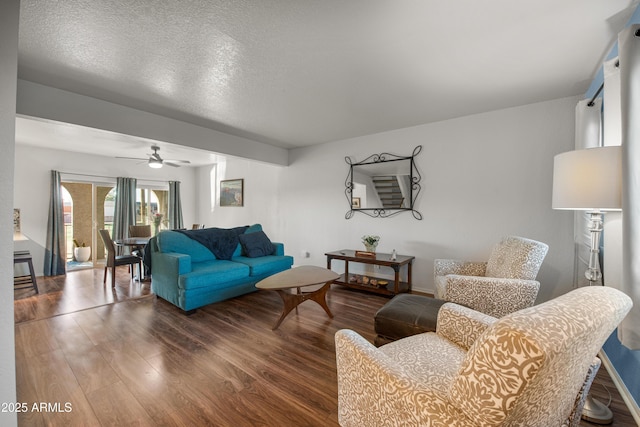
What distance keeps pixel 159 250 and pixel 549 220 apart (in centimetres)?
469

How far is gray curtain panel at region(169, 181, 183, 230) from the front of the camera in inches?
273

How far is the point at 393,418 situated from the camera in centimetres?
103

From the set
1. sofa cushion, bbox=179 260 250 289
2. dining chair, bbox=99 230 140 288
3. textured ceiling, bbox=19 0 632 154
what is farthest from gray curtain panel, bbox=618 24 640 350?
dining chair, bbox=99 230 140 288

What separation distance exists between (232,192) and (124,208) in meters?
2.35

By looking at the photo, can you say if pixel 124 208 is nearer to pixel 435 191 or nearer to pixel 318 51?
pixel 318 51

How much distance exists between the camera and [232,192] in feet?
21.3

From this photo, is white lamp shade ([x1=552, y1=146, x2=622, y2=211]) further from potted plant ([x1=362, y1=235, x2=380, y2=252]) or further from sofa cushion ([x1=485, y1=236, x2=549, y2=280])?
potted plant ([x1=362, y1=235, x2=380, y2=252])

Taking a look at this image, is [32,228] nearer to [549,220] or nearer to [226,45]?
[226,45]

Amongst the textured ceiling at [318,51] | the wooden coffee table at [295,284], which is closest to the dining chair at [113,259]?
the textured ceiling at [318,51]

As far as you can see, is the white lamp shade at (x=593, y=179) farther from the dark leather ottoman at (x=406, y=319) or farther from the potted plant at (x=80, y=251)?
the potted plant at (x=80, y=251)

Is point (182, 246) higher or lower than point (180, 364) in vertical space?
higher

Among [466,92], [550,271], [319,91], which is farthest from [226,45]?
[550,271]

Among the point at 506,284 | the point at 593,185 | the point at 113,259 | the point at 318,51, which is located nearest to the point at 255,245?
the point at 113,259

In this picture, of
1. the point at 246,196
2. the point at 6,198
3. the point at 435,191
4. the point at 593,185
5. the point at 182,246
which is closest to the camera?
the point at 6,198
